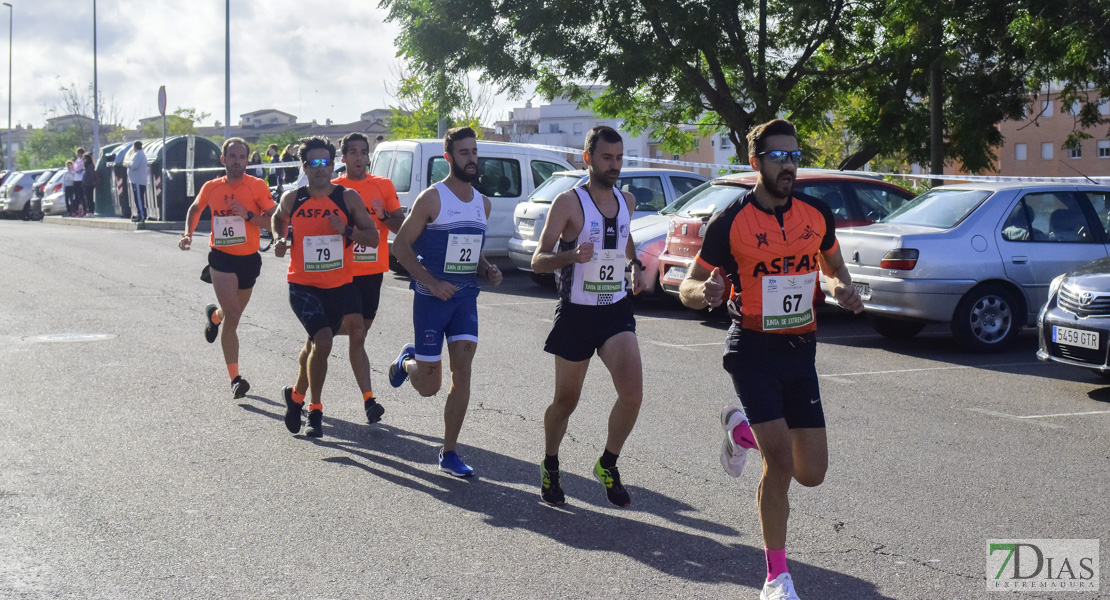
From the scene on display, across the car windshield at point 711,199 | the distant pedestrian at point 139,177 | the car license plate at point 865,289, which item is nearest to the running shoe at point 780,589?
the car license plate at point 865,289

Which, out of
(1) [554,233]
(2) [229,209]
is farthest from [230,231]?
(1) [554,233]

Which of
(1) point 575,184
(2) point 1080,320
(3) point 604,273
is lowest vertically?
(2) point 1080,320

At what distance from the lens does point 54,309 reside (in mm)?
13672

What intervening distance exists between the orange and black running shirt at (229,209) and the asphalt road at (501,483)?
1070 mm

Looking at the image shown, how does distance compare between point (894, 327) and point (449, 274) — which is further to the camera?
point (894, 327)

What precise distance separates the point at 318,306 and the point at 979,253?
636 centimetres

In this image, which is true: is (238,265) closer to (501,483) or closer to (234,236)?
(234,236)

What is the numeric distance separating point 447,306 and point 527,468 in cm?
100

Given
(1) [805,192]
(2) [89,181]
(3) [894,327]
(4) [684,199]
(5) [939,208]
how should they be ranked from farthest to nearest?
(2) [89,181], (4) [684,199], (1) [805,192], (3) [894,327], (5) [939,208]

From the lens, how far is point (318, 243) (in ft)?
24.6

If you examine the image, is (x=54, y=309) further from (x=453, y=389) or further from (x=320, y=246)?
(x=453, y=389)

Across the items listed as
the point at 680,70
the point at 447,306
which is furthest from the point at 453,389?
the point at 680,70

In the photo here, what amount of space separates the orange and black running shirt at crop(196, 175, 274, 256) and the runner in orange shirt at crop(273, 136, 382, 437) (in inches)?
47.6

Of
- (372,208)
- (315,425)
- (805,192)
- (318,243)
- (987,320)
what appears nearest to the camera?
(315,425)
